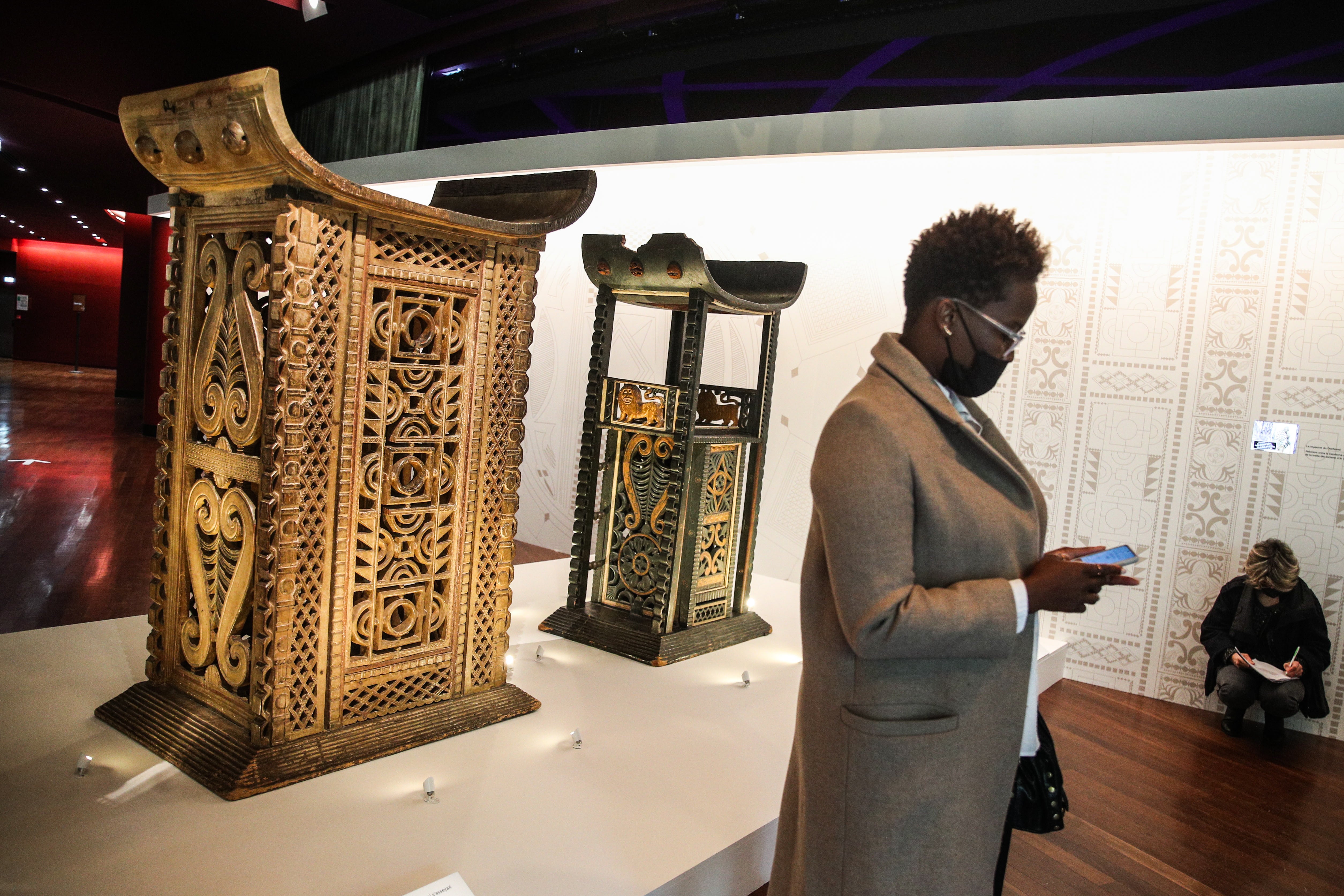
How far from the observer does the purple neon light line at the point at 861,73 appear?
4.90 meters

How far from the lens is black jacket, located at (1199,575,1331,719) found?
13.7 ft

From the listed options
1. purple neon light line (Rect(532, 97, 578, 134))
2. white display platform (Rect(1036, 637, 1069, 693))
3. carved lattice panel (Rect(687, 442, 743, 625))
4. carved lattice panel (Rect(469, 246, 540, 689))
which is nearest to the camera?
carved lattice panel (Rect(469, 246, 540, 689))

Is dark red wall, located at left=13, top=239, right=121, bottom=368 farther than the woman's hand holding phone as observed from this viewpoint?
Yes

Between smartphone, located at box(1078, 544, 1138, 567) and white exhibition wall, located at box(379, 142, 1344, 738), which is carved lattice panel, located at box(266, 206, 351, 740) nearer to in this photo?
smartphone, located at box(1078, 544, 1138, 567)

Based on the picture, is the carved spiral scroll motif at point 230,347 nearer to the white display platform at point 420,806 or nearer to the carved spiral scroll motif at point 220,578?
the carved spiral scroll motif at point 220,578

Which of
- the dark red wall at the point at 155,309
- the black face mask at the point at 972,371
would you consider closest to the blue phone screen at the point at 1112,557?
the black face mask at the point at 972,371

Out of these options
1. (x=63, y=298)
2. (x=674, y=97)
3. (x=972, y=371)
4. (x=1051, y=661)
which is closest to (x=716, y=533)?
(x=1051, y=661)

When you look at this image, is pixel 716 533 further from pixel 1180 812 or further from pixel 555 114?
pixel 555 114

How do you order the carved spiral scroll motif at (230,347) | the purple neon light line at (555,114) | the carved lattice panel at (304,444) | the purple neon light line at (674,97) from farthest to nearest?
the purple neon light line at (555,114)
the purple neon light line at (674,97)
the carved spiral scroll motif at (230,347)
the carved lattice panel at (304,444)

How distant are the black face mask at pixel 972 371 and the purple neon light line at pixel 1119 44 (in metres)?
3.55

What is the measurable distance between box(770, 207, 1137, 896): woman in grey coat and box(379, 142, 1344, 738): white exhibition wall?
333 cm

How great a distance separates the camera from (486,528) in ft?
9.98

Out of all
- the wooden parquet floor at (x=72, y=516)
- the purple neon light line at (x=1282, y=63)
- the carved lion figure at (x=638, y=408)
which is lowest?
the wooden parquet floor at (x=72, y=516)

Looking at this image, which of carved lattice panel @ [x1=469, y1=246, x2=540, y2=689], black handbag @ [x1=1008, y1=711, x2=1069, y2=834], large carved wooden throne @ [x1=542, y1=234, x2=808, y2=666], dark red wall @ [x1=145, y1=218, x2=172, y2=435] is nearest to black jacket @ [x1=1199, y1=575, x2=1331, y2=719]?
large carved wooden throne @ [x1=542, y1=234, x2=808, y2=666]
